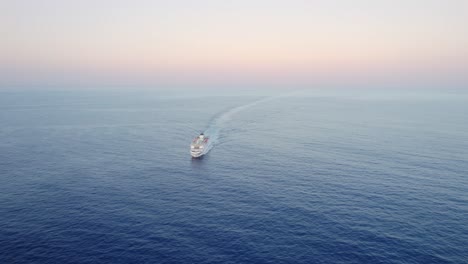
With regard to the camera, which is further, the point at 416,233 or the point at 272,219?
the point at 272,219

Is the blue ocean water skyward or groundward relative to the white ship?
groundward

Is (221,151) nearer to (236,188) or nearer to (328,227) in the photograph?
(236,188)

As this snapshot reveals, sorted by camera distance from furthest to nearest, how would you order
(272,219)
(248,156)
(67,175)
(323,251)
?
(248,156)
(67,175)
(272,219)
(323,251)

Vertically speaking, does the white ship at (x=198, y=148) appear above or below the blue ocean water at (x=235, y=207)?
above

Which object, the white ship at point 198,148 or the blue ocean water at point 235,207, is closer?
the blue ocean water at point 235,207

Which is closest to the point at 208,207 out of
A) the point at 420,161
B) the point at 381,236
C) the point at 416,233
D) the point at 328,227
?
the point at 328,227

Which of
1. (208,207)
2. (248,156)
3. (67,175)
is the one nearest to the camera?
(208,207)

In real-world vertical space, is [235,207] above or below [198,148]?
below

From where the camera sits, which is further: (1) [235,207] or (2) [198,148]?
(2) [198,148]

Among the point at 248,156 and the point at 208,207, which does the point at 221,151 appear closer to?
the point at 248,156

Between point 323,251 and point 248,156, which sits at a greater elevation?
point 248,156

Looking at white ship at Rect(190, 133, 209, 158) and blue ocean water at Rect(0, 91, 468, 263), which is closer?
blue ocean water at Rect(0, 91, 468, 263)
